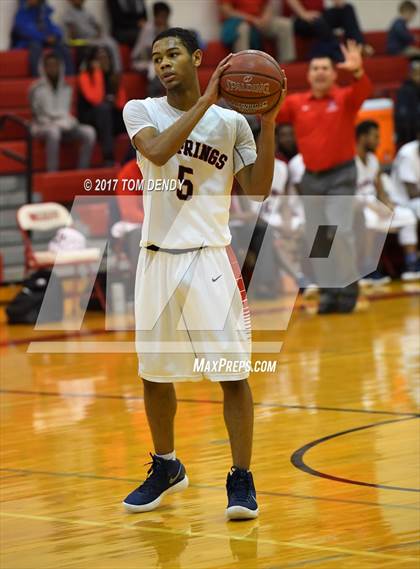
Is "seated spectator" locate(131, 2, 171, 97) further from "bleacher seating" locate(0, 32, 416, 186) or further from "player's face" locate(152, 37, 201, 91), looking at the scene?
"player's face" locate(152, 37, 201, 91)

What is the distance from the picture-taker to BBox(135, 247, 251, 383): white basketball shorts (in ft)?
18.6

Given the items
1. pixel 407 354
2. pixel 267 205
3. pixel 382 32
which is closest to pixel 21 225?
pixel 267 205

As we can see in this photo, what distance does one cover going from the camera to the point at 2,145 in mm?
16188

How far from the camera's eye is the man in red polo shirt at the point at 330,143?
1212 cm

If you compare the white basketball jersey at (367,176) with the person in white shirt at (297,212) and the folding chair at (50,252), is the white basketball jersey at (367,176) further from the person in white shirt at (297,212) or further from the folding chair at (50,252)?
the folding chair at (50,252)

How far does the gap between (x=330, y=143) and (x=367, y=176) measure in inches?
97.3

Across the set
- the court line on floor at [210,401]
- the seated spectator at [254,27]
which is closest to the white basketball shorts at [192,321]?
the court line on floor at [210,401]

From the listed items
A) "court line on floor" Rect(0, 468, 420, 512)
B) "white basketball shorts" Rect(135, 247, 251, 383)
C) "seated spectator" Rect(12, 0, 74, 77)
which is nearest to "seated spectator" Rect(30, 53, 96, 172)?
"seated spectator" Rect(12, 0, 74, 77)

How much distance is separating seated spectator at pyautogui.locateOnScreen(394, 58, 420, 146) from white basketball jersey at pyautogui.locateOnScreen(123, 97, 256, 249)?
1290 centimetres

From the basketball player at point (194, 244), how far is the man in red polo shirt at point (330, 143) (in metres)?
6.38

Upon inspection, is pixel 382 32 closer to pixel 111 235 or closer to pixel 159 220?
pixel 111 235

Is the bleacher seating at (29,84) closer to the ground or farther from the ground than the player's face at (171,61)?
closer to the ground

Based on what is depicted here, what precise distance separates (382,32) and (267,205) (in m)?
8.76

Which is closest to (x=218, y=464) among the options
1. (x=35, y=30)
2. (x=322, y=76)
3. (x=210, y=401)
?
(x=210, y=401)
